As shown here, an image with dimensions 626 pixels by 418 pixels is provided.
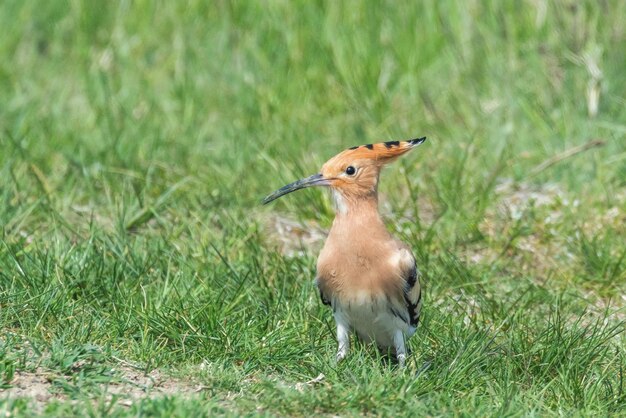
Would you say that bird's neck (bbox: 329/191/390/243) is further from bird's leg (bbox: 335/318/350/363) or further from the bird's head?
bird's leg (bbox: 335/318/350/363)

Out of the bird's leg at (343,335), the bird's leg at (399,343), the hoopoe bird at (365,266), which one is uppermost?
the hoopoe bird at (365,266)

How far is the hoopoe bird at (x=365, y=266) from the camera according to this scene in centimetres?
440

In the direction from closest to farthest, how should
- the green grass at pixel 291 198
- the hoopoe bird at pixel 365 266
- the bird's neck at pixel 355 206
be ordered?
the green grass at pixel 291 198
the hoopoe bird at pixel 365 266
the bird's neck at pixel 355 206

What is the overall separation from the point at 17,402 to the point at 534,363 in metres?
1.96

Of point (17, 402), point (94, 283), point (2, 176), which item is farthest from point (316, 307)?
point (2, 176)

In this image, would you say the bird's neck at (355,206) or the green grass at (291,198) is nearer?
the green grass at (291,198)

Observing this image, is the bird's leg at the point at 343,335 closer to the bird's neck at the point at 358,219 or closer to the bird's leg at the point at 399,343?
the bird's leg at the point at 399,343

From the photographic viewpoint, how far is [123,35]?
26.3 feet

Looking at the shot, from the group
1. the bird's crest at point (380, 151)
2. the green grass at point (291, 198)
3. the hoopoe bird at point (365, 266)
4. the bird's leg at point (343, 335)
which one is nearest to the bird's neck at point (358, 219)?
the hoopoe bird at point (365, 266)

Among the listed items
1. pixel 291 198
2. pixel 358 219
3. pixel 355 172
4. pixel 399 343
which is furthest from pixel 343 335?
pixel 291 198

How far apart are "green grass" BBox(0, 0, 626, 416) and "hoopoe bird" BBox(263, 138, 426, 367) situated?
12 cm

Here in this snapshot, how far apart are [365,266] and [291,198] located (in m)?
1.84

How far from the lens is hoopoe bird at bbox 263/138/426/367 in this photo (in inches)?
173

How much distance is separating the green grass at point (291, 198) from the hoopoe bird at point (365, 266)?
12cm
